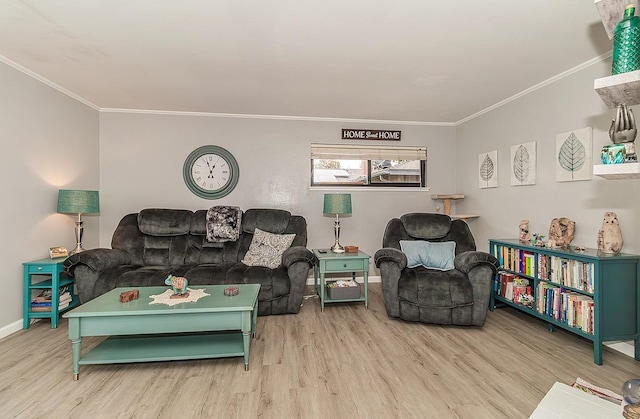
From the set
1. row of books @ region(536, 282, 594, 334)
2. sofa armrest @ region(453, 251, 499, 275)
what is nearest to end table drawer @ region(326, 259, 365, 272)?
sofa armrest @ region(453, 251, 499, 275)

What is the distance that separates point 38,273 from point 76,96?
2024mm

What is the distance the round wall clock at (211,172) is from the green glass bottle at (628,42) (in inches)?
149

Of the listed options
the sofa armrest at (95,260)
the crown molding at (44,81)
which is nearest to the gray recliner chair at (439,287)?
the sofa armrest at (95,260)

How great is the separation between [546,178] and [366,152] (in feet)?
7.22

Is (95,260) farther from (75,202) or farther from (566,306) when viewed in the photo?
(566,306)

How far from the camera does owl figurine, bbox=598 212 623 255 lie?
2.37 meters

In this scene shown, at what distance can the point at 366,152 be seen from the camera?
4543 mm

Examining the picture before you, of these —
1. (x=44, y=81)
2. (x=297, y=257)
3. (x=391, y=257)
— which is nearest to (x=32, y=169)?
(x=44, y=81)

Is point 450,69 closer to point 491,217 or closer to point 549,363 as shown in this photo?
point 491,217

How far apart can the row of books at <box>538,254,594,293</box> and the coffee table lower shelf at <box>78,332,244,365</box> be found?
8.67 ft

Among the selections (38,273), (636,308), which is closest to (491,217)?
(636,308)

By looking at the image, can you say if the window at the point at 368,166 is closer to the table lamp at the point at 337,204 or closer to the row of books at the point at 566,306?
the table lamp at the point at 337,204

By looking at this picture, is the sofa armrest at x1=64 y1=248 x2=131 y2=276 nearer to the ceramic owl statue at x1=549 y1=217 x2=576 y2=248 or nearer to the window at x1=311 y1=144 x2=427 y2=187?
the window at x1=311 y1=144 x2=427 y2=187

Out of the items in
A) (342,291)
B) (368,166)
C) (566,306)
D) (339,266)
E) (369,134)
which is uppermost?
(369,134)
